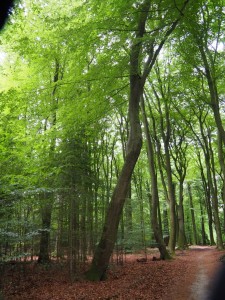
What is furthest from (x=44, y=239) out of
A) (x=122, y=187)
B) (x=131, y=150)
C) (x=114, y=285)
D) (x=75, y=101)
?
(x=75, y=101)

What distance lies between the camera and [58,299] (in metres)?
7.52

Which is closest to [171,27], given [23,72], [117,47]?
[117,47]

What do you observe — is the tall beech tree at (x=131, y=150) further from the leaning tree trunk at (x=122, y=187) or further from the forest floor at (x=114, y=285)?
the forest floor at (x=114, y=285)

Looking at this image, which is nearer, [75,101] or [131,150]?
[131,150]

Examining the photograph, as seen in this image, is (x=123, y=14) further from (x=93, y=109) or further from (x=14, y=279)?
(x=14, y=279)

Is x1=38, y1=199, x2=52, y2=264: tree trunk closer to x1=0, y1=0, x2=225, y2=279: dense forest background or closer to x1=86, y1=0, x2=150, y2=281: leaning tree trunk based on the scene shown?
x1=0, y1=0, x2=225, y2=279: dense forest background

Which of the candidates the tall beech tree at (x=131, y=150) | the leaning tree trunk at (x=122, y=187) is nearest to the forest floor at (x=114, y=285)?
the leaning tree trunk at (x=122, y=187)

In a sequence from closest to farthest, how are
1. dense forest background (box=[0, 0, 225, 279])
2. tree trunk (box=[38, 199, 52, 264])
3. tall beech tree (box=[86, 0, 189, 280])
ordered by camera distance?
dense forest background (box=[0, 0, 225, 279]) < tall beech tree (box=[86, 0, 189, 280]) < tree trunk (box=[38, 199, 52, 264])

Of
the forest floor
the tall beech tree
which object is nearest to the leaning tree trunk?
the tall beech tree

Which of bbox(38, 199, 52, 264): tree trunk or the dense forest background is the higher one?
the dense forest background

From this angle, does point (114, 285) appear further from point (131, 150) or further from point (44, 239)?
point (44, 239)

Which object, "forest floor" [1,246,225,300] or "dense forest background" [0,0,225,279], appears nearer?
"forest floor" [1,246,225,300]

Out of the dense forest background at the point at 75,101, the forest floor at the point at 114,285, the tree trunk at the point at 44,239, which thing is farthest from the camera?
the tree trunk at the point at 44,239

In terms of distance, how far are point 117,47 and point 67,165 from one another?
16.4 ft
